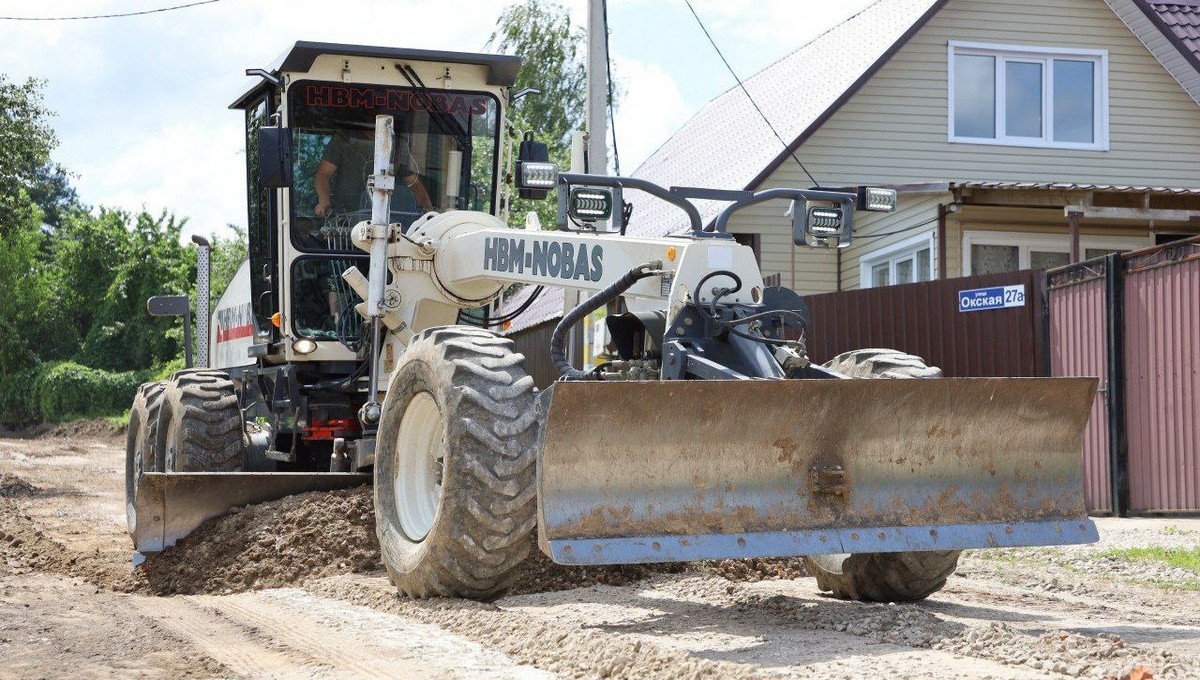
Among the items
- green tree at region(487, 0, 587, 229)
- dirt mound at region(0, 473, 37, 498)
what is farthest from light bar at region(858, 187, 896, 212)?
green tree at region(487, 0, 587, 229)

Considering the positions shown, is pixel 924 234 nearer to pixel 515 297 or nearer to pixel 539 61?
pixel 515 297

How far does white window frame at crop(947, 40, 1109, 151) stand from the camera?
63.7 ft

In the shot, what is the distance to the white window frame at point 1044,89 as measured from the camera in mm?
19422

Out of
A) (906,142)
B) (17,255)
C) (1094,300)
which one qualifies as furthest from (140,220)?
(1094,300)

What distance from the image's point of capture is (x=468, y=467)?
6070 millimetres

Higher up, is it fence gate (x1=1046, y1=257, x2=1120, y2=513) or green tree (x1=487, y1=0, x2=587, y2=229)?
green tree (x1=487, y1=0, x2=587, y2=229)

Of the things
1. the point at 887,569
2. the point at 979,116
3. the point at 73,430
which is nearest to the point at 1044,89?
the point at 979,116

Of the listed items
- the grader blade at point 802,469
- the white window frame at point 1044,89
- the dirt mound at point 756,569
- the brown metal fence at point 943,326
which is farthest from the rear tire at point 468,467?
the white window frame at point 1044,89

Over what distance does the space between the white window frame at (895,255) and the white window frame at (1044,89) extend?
2.28m

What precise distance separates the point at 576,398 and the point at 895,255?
43.2 feet

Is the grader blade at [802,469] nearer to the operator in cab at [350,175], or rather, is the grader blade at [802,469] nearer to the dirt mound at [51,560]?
the operator in cab at [350,175]

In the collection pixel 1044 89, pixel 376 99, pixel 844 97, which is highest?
pixel 1044 89

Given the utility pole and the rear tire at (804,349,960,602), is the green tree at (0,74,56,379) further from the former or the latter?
the rear tire at (804,349,960,602)

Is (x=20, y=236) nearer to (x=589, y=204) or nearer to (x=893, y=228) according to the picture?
(x=893, y=228)
